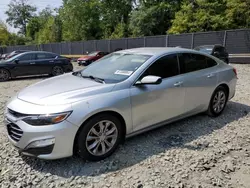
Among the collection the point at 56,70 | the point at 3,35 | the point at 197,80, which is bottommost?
the point at 56,70

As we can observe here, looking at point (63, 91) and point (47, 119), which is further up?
point (63, 91)

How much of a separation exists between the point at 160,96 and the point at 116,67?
829 mm

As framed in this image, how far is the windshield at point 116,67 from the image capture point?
356cm

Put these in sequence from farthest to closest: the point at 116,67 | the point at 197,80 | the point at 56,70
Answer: the point at 56,70 < the point at 197,80 < the point at 116,67

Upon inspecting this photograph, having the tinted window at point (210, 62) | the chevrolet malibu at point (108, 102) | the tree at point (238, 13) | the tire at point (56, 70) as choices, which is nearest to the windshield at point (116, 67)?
the chevrolet malibu at point (108, 102)

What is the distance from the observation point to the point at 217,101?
4840mm

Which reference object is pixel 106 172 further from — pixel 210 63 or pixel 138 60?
pixel 210 63

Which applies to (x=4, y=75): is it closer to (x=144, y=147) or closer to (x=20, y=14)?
(x=144, y=147)

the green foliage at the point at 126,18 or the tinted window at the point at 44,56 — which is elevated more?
the green foliage at the point at 126,18

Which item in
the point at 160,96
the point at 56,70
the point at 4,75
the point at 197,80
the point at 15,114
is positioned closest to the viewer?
the point at 15,114

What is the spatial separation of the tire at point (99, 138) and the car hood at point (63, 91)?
35 cm

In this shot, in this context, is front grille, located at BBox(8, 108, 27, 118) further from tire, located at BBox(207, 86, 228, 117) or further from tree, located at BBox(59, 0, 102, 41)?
tree, located at BBox(59, 0, 102, 41)

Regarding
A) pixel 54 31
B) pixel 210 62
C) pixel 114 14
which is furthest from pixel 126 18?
pixel 210 62

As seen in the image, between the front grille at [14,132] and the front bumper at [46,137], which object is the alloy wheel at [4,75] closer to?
the front grille at [14,132]
